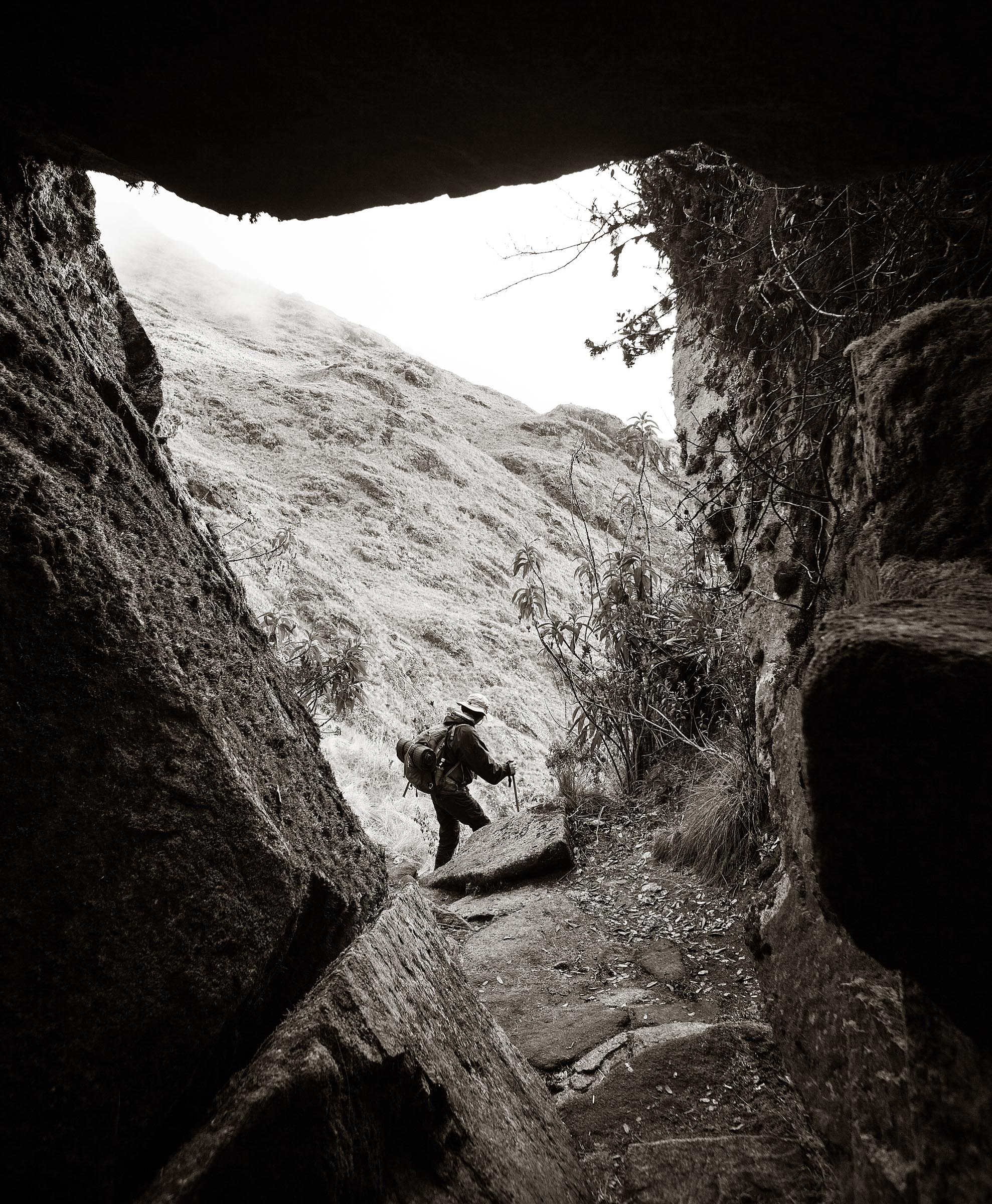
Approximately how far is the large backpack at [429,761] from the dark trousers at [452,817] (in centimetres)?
14

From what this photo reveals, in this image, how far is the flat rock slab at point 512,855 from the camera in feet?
14.7

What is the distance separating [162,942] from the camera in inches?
49.3

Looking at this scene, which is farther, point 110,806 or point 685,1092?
point 685,1092

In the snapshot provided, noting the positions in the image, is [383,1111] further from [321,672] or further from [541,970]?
[321,672]

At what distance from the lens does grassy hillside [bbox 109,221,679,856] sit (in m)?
12.7

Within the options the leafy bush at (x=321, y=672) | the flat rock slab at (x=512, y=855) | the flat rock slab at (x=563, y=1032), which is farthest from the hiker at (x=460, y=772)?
the flat rock slab at (x=563, y=1032)

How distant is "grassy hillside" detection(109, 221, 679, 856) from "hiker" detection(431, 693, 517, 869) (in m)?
2.17

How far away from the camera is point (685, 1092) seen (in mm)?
1934

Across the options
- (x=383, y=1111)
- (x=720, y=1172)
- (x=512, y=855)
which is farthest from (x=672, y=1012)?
(x=512, y=855)

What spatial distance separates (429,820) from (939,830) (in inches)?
348

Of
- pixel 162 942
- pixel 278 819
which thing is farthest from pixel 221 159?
pixel 162 942

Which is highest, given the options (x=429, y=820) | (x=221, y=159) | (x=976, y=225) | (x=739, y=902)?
(x=976, y=225)

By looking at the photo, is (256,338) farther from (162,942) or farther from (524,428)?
(162,942)

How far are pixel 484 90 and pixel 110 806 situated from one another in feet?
5.15
